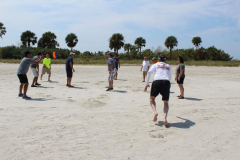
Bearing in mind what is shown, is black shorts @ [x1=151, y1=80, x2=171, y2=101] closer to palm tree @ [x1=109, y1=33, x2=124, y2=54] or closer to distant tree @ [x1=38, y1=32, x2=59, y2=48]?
palm tree @ [x1=109, y1=33, x2=124, y2=54]

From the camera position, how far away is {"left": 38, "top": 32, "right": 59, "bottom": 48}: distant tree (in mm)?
68250

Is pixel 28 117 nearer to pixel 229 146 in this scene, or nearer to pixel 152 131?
pixel 152 131

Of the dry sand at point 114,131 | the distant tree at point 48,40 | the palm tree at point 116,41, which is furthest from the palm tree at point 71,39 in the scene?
the dry sand at point 114,131

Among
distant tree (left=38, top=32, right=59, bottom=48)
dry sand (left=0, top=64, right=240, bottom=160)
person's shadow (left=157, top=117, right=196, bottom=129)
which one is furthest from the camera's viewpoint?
distant tree (left=38, top=32, right=59, bottom=48)

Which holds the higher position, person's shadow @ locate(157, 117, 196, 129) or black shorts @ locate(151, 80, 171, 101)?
black shorts @ locate(151, 80, 171, 101)

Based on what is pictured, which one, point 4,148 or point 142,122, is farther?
point 142,122

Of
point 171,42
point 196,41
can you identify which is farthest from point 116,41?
point 196,41

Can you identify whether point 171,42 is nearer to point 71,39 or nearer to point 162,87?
point 71,39

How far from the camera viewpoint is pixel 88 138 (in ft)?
15.2

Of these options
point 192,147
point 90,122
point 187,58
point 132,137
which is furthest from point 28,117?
point 187,58

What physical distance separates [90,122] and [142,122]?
1255 mm

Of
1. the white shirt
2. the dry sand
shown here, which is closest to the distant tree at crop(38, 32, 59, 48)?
the dry sand

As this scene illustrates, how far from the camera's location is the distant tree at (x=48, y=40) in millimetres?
68250

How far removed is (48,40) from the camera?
2709 inches
